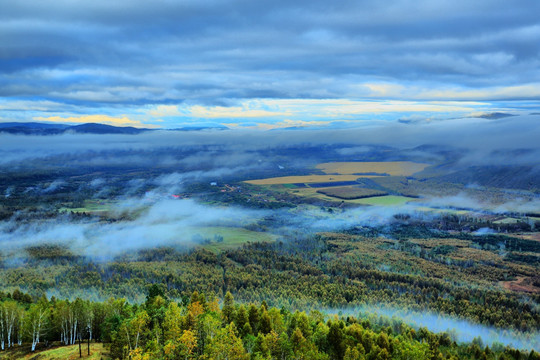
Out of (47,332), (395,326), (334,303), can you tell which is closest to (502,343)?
(395,326)

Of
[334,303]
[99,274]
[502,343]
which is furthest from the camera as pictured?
[99,274]

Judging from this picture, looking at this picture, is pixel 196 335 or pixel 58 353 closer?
pixel 196 335

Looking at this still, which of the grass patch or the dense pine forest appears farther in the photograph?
the grass patch

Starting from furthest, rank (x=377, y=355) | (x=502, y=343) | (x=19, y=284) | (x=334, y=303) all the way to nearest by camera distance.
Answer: (x=19, y=284), (x=334, y=303), (x=502, y=343), (x=377, y=355)

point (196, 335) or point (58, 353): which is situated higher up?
point (196, 335)

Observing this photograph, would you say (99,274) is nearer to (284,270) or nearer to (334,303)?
(284,270)

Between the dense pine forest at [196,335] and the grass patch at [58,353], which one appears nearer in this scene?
the dense pine forest at [196,335]

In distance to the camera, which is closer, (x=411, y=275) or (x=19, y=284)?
(x=19, y=284)

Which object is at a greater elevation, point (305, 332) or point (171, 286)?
point (305, 332)
